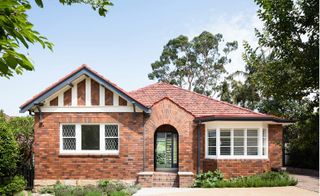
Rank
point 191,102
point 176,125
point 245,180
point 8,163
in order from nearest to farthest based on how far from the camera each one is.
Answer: point 8,163, point 245,180, point 176,125, point 191,102

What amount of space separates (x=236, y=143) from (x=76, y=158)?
8224 mm

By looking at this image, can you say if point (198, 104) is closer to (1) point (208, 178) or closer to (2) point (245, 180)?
(1) point (208, 178)

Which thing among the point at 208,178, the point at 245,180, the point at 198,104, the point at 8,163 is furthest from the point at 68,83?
the point at 245,180

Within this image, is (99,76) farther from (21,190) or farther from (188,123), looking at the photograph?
(21,190)

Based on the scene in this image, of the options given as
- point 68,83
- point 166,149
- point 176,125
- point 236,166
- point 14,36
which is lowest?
point 236,166

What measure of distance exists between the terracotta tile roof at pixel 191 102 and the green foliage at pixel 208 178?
2.97 metres

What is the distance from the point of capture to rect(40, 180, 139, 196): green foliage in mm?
15033

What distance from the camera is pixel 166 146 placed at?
21625 millimetres

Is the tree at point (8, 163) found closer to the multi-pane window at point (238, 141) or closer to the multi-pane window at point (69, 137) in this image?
the multi-pane window at point (69, 137)

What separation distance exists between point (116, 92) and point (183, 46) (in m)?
29.3

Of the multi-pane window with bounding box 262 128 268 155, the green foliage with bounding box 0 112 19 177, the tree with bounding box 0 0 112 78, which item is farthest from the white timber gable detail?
the tree with bounding box 0 0 112 78

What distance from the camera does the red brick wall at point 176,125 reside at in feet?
59.4

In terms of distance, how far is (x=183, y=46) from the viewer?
4575cm

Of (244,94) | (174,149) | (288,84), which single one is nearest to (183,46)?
(244,94)
